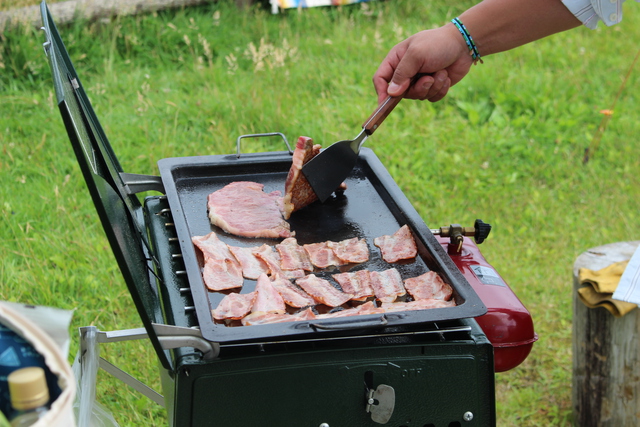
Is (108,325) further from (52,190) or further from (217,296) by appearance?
(217,296)

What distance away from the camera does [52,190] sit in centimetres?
442

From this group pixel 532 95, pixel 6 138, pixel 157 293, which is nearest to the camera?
pixel 157 293

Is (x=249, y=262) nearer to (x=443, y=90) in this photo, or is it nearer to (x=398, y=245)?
(x=398, y=245)

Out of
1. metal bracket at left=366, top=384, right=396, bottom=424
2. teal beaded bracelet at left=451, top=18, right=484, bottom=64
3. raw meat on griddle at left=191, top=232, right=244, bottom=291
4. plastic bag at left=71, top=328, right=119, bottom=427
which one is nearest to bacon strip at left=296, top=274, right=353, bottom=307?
raw meat on griddle at left=191, top=232, right=244, bottom=291

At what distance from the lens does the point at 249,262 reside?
2377 mm

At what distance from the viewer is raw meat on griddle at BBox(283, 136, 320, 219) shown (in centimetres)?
266

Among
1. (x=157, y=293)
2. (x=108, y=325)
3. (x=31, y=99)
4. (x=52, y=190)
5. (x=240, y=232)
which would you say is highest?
(x=31, y=99)

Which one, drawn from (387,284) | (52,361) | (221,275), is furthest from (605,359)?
(52,361)

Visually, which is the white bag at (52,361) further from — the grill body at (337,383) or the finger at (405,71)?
the finger at (405,71)

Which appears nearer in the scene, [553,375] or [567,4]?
[567,4]

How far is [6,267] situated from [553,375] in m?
3.28

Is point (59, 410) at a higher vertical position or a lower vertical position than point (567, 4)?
lower

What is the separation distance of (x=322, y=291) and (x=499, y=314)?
69 centimetres

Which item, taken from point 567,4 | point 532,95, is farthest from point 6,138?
point 532,95
